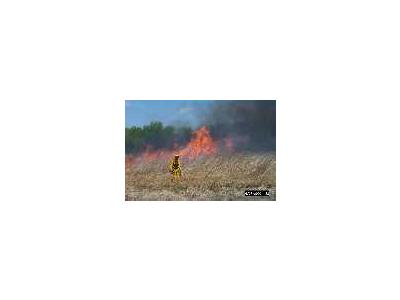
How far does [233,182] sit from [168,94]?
1.32m

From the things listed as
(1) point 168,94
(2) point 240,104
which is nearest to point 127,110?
(1) point 168,94

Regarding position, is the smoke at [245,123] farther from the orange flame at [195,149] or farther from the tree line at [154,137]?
the tree line at [154,137]

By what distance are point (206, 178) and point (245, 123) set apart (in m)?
0.82

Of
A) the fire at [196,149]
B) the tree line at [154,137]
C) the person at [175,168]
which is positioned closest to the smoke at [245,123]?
the fire at [196,149]

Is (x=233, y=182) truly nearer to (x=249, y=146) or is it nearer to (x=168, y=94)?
(x=249, y=146)

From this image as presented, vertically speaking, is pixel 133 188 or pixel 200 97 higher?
pixel 200 97

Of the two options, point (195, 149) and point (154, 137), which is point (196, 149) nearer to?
point (195, 149)

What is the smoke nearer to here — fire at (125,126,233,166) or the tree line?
fire at (125,126,233,166)

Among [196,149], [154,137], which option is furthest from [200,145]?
[154,137]

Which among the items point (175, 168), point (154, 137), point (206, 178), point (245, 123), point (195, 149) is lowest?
point (206, 178)

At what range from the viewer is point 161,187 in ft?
45.1

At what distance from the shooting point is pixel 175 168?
13781 mm

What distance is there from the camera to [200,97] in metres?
13.7
